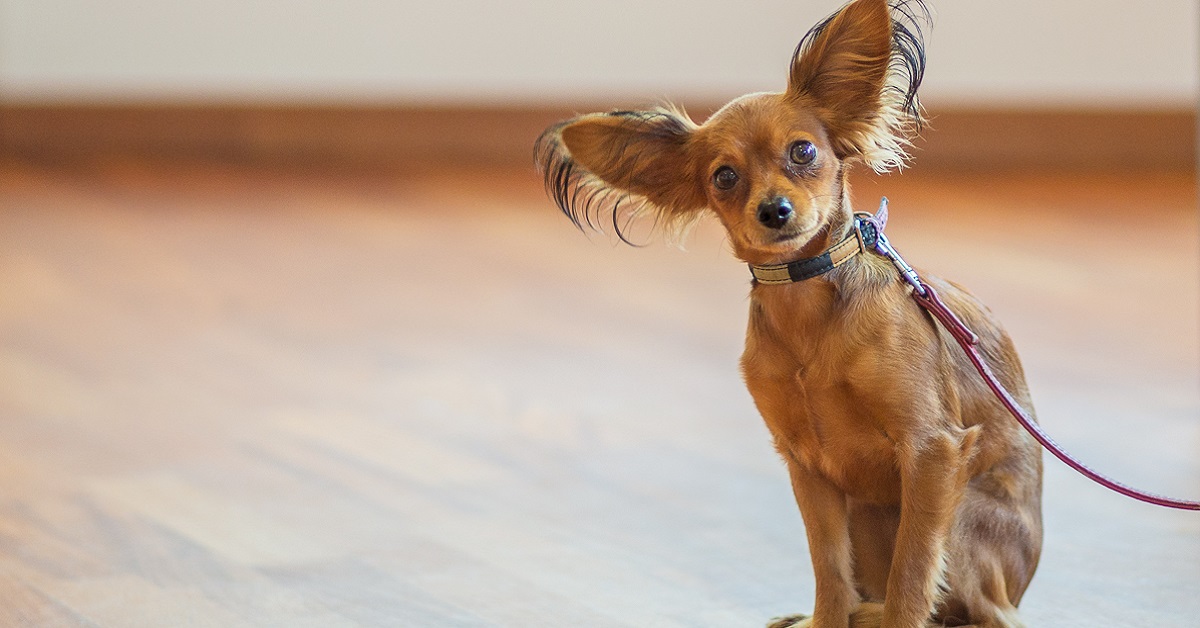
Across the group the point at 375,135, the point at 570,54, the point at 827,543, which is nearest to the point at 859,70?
the point at 827,543

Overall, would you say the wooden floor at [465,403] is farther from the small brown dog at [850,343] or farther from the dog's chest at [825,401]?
the dog's chest at [825,401]

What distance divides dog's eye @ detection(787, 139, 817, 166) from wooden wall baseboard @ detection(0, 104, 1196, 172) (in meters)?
4.56

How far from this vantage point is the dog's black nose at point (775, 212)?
1.58 metres

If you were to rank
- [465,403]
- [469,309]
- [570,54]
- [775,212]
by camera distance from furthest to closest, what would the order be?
[570,54]
[469,309]
[465,403]
[775,212]

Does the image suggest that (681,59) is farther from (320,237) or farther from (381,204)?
(320,237)

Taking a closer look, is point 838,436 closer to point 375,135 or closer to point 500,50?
point 500,50

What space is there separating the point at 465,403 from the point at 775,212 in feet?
6.01

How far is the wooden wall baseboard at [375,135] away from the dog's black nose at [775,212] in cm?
463

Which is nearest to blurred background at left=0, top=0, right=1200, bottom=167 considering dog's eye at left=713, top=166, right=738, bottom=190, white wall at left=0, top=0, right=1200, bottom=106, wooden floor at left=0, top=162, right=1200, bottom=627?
white wall at left=0, top=0, right=1200, bottom=106

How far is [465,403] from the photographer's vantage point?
3.33 meters

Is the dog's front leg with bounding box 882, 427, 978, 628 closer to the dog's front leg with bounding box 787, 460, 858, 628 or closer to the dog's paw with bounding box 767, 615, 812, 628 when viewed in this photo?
the dog's front leg with bounding box 787, 460, 858, 628

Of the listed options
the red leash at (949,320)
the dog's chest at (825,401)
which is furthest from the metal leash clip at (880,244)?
the dog's chest at (825,401)

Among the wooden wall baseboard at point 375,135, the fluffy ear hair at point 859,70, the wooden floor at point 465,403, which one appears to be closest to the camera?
the fluffy ear hair at point 859,70

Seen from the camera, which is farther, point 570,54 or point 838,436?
point 570,54
